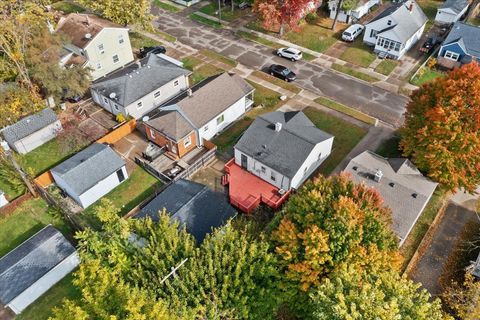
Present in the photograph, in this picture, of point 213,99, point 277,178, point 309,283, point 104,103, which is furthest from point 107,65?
point 309,283

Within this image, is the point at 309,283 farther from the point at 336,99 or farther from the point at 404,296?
the point at 336,99

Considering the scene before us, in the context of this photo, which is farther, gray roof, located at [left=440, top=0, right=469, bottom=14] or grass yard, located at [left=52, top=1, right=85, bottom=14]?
grass yard, located at [left=52, top=1, right=85, bottom=14]

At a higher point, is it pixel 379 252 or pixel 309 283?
pixel 379 252

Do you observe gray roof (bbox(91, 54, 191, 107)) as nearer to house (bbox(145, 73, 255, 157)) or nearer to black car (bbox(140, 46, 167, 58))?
house (bbox(145, 73, 255, 157))

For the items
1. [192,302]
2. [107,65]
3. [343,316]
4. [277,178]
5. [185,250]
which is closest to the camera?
[343,316]

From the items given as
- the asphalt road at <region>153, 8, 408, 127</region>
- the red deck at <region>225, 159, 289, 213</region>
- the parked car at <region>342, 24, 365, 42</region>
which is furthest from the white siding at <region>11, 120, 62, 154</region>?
the parked car at <region>342, 24, 365, 42</region>

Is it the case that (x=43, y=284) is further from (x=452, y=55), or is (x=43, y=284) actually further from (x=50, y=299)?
(x=452, y=55)
